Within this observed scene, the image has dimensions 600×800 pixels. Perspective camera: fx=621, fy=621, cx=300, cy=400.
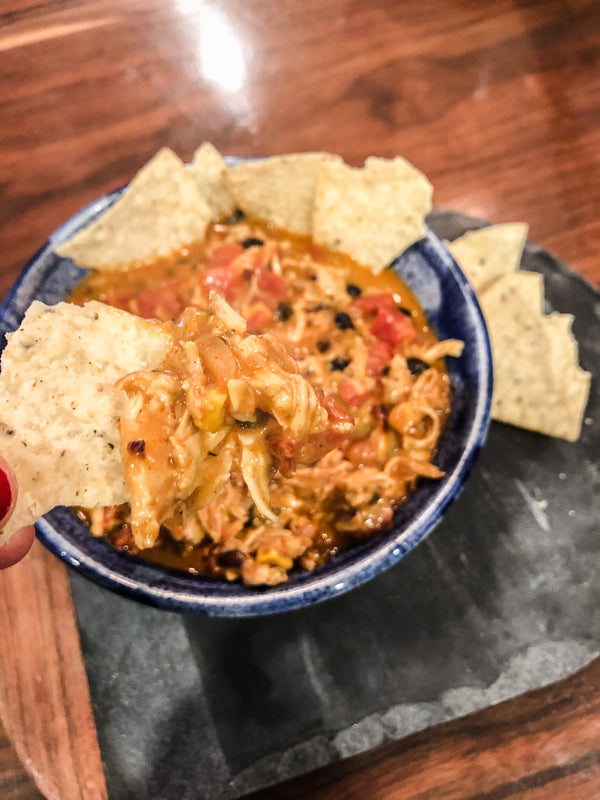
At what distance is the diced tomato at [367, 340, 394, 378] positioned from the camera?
9.05 ft

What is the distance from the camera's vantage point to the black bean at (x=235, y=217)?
3041 millimetres

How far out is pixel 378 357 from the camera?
279 centimetres

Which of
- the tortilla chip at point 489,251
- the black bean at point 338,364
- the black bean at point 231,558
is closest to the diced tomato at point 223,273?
the black bean at point 338,364

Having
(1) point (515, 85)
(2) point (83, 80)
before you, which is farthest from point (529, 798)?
(2) point (83, 80)

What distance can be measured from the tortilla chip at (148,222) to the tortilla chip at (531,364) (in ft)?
4.68

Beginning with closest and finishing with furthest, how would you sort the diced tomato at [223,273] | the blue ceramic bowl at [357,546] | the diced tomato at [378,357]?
the blue ceramic bowl at [357,546]
the diced tomato at [378,357]
the diced tomato at [223,273]

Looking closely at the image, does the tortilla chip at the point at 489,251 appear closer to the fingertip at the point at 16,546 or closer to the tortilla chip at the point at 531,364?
the tortilla chip at the point at 531,364

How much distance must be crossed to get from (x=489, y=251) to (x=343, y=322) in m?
0.81

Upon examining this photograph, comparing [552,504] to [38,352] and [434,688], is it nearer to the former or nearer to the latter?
[434,688]

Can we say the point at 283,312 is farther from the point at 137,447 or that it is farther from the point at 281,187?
the point at 137,447

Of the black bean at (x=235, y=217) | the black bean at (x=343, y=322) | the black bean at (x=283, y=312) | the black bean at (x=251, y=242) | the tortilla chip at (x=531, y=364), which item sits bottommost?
the tortilla chip at (x=531, y=364)

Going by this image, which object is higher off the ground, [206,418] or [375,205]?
[206,418]

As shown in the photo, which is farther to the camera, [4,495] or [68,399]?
[68,399]

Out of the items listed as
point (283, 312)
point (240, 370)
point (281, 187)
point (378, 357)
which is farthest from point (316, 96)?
point (240, 370)
